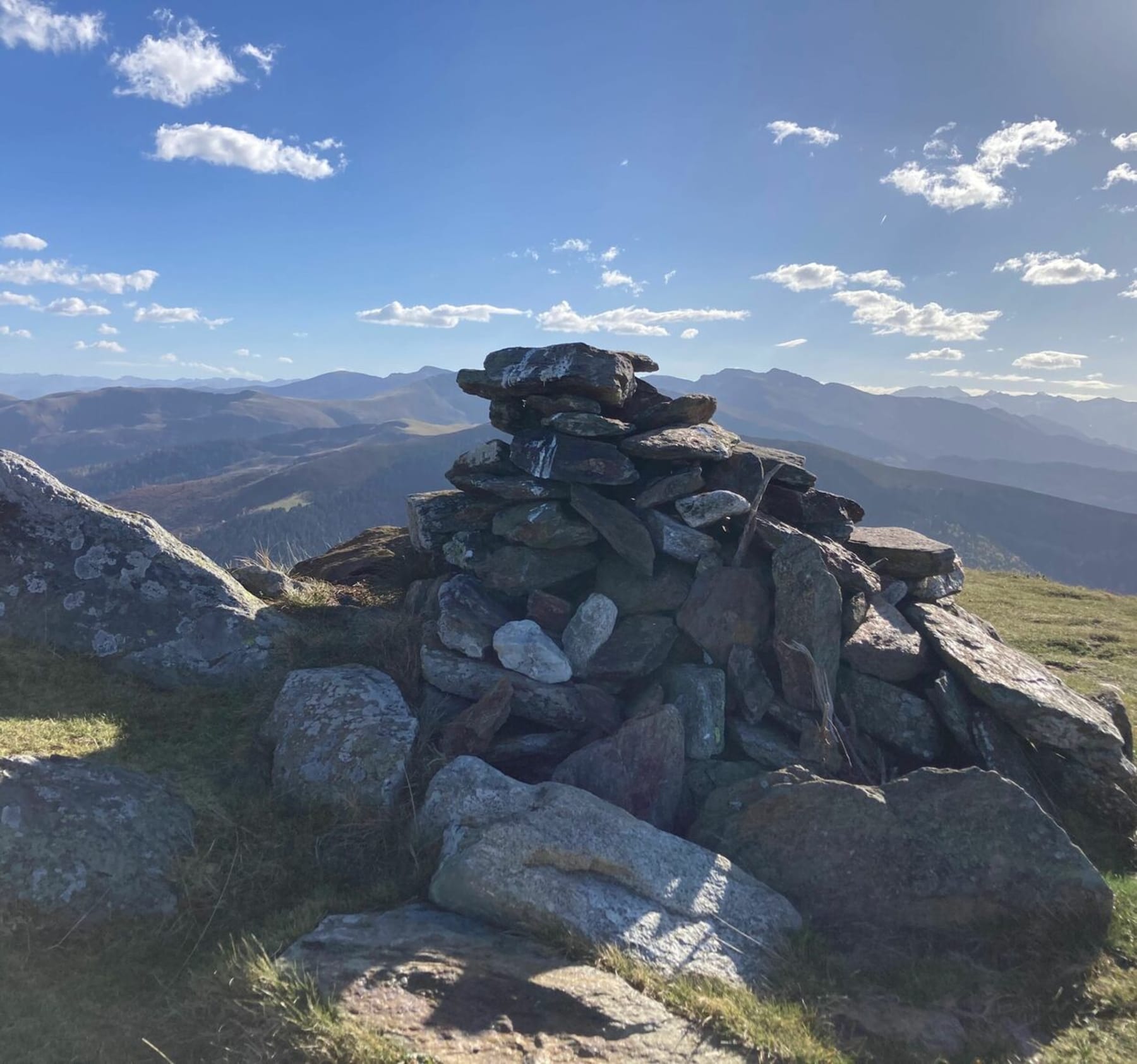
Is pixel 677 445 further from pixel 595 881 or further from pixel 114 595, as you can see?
pixel 114 595

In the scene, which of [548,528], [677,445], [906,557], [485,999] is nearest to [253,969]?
[485,999]

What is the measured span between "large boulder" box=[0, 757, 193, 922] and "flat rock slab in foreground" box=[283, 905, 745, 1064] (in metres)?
2.35

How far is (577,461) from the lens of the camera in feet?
46.0

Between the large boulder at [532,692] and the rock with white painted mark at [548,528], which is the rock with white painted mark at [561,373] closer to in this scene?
the rock with white painted mark at [548,528]

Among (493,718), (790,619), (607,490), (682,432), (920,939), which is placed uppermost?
(682,432)

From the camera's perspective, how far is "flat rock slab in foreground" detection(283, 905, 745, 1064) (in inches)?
239

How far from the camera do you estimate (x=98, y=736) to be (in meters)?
10.2

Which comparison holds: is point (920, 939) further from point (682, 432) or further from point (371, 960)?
point (682, 432)

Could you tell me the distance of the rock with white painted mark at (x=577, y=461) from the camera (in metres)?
13.9

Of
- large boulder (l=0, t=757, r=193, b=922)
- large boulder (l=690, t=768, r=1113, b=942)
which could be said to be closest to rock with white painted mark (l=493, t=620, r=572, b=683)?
large boulder (l=690, t=768, r=1113, b=942)

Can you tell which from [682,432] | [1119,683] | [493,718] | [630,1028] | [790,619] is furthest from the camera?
[1119,683]

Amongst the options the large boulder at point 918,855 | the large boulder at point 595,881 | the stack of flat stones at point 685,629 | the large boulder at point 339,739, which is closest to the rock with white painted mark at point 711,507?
the stack of flat stones at point 685,629

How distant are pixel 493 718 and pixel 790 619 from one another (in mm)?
5365

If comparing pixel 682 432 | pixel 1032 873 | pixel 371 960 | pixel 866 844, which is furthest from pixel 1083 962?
pixel 682 432
